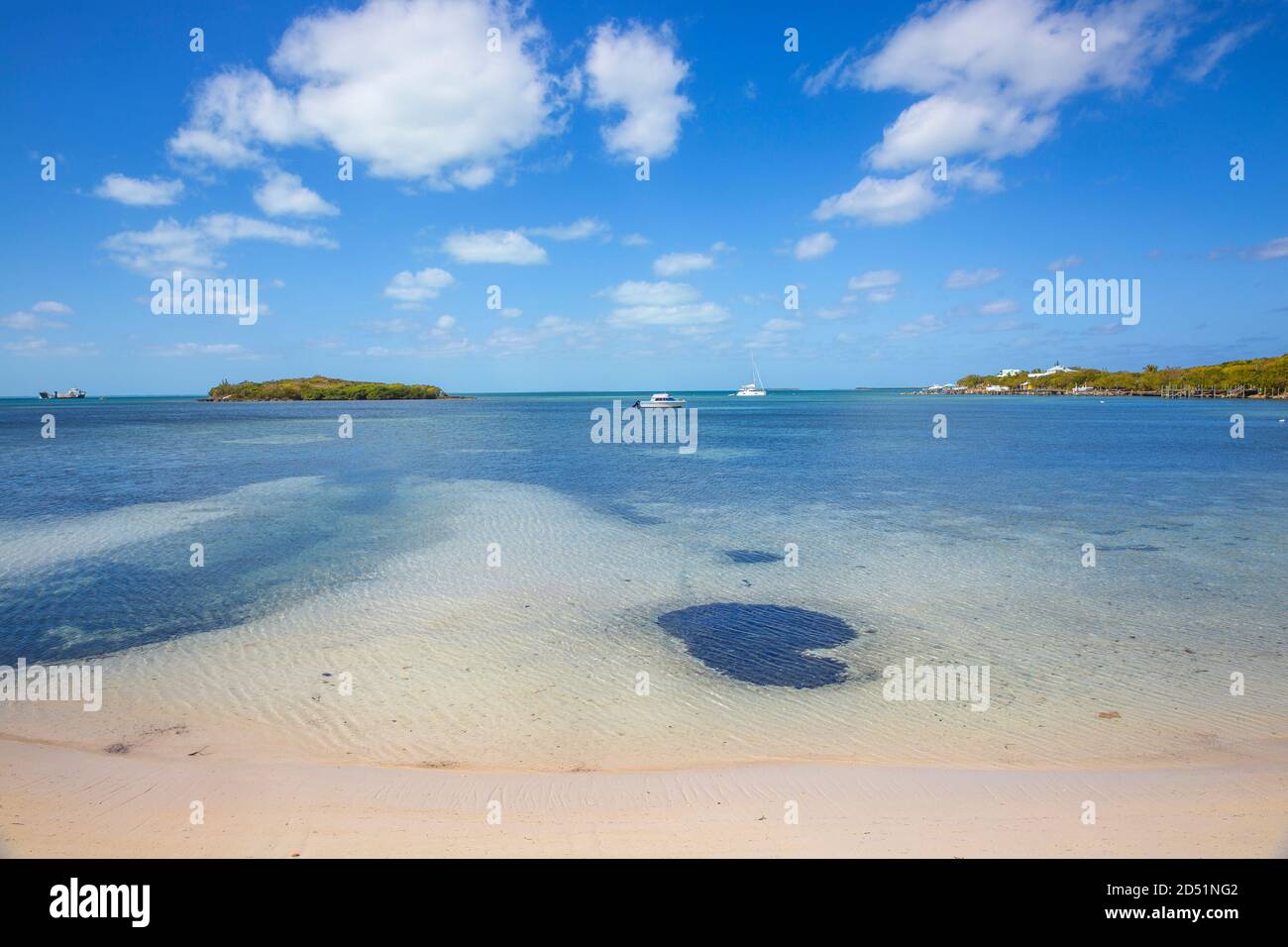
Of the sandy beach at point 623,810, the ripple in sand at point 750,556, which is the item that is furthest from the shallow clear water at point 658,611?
the sandy beach at point 623,810

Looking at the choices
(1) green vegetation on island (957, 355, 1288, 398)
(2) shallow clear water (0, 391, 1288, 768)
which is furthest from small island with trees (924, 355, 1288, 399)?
(2) shallow clear water (0, 391, 1288, 768)

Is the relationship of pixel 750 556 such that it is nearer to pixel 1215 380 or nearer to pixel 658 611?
pixel 658 611

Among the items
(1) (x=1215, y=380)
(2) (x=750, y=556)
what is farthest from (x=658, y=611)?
(1) (x=1215, y=380)

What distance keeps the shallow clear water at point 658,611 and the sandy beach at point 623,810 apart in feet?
2.20

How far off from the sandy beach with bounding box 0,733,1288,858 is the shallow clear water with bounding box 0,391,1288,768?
0.67 meters

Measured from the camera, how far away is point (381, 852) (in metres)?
5.53

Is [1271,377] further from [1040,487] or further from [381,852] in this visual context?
[381,852]

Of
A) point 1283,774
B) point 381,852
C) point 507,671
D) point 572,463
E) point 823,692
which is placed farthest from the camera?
point 572,463

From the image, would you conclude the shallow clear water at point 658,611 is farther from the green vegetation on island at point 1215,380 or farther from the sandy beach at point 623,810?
the green vegetation on island at point 1215,380

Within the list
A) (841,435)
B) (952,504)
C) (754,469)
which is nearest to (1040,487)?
(952,504)

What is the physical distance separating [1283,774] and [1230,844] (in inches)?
90.2

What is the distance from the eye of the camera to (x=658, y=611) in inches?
522

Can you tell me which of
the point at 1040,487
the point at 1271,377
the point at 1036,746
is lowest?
the point at 1036,746

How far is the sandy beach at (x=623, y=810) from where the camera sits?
18.6 ft
